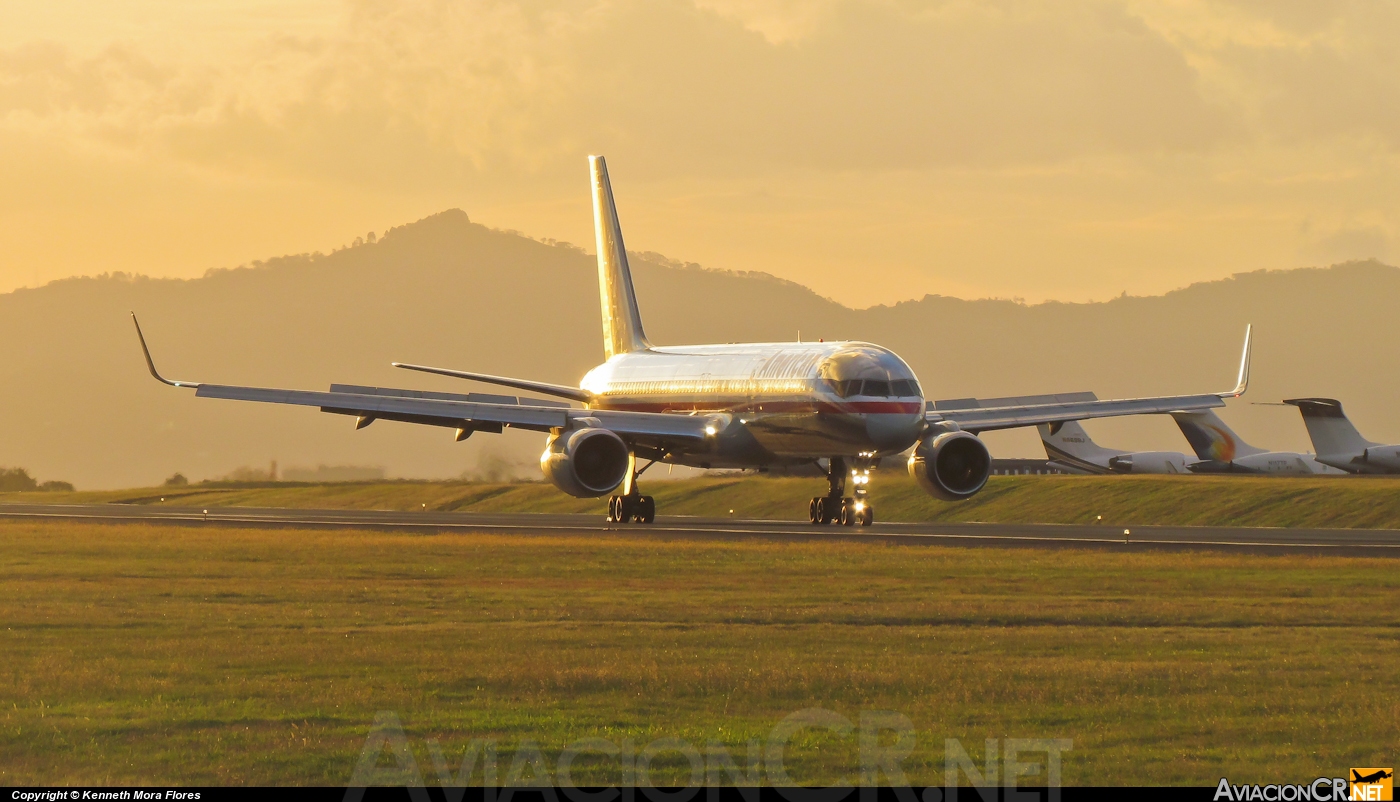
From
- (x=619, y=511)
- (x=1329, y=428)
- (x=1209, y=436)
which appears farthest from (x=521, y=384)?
(x=1209, y=436)

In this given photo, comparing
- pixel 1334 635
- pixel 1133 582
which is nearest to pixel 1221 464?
pixel 1133 582

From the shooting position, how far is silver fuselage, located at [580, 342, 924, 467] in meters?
45.0

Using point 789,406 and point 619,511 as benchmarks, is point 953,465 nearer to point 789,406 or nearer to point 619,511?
point 789,406

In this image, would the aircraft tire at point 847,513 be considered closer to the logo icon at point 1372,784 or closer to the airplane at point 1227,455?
the logo icon at point 1372,784

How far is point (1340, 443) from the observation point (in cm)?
7212

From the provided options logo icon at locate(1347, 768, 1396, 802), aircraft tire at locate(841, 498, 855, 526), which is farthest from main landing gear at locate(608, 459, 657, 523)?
logo icon at locate(1347, 768, 1396, 802)

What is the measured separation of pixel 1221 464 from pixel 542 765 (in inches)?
3370

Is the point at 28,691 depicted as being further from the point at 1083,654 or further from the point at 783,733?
the point at 1083,654

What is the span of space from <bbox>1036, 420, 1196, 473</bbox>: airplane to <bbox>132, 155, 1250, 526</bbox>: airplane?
5389 centimetres

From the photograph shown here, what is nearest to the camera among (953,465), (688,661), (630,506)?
(688,661)

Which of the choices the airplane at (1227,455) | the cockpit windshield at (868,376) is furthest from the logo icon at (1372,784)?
the airplane at (1227,455)

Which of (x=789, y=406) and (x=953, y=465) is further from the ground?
(x=789, y=406)

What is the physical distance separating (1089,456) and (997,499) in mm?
39623

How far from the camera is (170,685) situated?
54.6ft
